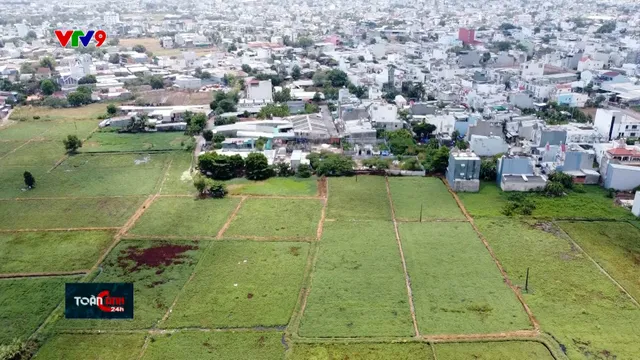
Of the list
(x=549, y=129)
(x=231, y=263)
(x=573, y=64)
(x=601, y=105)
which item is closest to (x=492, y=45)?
(x=573, y=64)

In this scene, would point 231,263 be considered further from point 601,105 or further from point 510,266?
point 601,105

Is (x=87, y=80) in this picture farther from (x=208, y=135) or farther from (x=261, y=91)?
(x=208, y=135)

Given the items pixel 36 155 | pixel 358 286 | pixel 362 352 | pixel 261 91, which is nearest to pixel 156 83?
pixel 261 91

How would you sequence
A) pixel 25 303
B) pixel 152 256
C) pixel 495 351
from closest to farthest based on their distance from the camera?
pixel 495 351
pixel 25 303
pixel 152 256

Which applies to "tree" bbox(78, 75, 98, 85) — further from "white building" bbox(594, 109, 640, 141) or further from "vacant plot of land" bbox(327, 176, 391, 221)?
"white building" bbox(594, 109, 640, 141)

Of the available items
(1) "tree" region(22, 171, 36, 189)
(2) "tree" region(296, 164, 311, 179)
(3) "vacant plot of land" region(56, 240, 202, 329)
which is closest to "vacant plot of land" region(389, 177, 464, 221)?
(2) "tree" region(296, 164, 311, 179)

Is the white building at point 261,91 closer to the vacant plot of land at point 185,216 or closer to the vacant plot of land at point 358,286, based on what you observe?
the vacant plot of land at point 185,216
